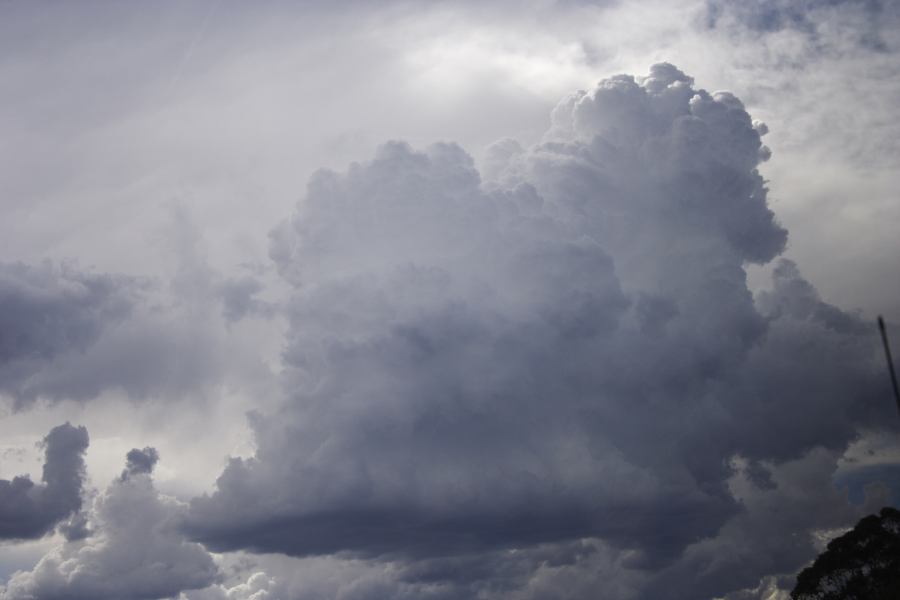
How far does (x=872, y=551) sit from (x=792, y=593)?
1445 centimetres

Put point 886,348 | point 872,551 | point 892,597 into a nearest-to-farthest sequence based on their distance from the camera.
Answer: point 886,348 < point 892,597 < point 872,551

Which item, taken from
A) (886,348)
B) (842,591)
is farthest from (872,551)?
(886,348)

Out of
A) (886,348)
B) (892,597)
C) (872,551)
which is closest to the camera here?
(886,348)

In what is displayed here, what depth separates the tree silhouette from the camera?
5591 inches

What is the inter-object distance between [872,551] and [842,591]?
26.1 ft

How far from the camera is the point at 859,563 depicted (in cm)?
14500

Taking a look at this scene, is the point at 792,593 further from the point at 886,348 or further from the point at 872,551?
the point at 886,348

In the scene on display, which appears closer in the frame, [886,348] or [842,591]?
[886,348]

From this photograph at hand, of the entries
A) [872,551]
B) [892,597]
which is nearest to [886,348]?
[892,597]

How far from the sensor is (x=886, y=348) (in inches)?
2053

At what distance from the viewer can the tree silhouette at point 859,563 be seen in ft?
466

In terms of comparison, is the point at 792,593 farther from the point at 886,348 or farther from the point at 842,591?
the point at 886,348

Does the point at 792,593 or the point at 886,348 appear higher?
the point at 886,348

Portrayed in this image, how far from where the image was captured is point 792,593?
14900 centimetres
